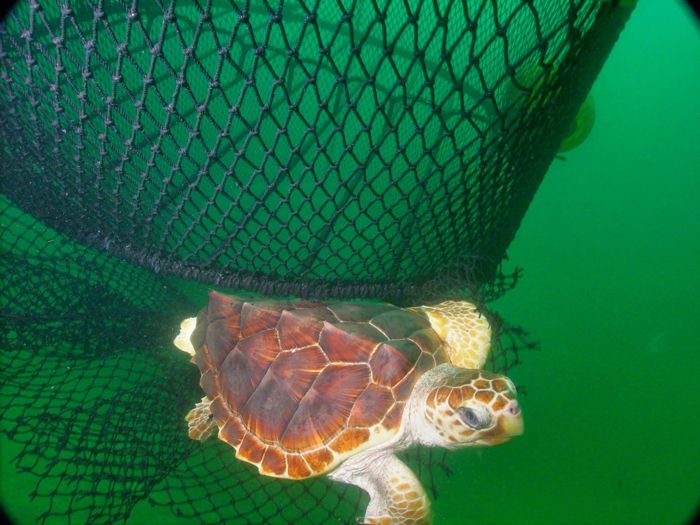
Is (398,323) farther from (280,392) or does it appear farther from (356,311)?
(280,392)

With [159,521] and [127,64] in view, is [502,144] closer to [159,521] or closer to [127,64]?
[127,64]

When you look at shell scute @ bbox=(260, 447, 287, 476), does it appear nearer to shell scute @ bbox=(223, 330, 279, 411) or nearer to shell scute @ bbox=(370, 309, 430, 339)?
shell scute @ bbox=(223, 330, 279, 411)

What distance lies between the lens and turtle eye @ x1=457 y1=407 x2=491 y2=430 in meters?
1.17

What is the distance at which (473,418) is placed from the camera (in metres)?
1.19

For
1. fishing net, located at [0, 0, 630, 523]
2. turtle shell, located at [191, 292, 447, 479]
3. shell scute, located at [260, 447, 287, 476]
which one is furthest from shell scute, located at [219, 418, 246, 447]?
fishing net, located at [0, 0, 630, 523]

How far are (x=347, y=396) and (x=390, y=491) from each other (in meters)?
0.37

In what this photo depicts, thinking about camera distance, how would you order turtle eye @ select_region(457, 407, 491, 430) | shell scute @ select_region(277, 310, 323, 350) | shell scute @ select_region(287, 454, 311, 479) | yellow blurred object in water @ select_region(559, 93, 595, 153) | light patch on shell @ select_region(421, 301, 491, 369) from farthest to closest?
yellow blurred object in water @ select_region(559, 93, 595, 153)
light patch on shell @ select_region(421, 301, 491, 369)
shell scute @ select_region(277, 310, 323, 350)
shell scute @ select_region(287, 454, 311, 479)
turtle eye @ select_region(457, 407, 491, 430)

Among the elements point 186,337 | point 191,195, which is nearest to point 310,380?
point 186,337

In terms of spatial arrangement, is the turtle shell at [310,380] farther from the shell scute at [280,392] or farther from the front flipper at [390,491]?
the front flipper at [390,491]

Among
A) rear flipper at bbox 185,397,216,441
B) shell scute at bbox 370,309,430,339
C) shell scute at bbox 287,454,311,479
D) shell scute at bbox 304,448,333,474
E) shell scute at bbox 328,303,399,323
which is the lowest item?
rear flipper at bbox 185,397,216,441

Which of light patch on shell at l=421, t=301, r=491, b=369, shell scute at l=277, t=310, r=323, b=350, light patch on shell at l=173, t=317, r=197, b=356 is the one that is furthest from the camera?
light patch on shell at l=173, t=317, r=197, b=356

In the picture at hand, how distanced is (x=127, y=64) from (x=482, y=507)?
3.92 m

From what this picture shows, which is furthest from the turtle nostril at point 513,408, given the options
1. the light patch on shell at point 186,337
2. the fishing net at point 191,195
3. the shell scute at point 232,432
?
the light patch on shell at point 186,337

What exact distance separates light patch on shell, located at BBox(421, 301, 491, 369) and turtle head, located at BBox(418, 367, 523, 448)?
0.93 ft
